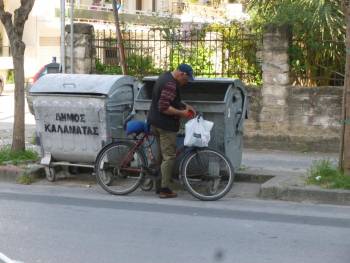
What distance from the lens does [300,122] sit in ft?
39.7

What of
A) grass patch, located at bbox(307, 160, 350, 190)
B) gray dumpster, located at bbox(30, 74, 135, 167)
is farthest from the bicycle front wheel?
gray dumpster, located at bbox(30, 74, 135, 167)

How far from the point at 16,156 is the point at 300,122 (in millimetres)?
4885

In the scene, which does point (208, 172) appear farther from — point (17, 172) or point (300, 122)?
point (300, 122)

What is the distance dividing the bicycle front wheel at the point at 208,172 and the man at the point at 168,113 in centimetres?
24

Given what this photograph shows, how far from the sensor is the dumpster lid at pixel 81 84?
918 centimetres

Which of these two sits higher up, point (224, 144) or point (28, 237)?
point (224, 144)

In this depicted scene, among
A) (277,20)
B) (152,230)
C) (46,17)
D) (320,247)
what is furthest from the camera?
(46,17)

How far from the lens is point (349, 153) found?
28.8 feet

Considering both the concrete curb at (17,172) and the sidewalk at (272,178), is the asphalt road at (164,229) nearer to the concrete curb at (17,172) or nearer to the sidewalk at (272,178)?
the sidewalk at (272,178)

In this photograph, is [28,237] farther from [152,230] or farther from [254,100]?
[254,100]

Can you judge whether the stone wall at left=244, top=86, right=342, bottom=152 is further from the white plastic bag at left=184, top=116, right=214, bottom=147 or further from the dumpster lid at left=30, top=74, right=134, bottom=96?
the white plastic bag at left=184, top=116, right=214, bottom=147

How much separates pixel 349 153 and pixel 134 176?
278cm

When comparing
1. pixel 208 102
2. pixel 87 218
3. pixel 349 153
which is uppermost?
pixel 208 102

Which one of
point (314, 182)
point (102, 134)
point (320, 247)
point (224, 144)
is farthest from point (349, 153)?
point (102, 134)
